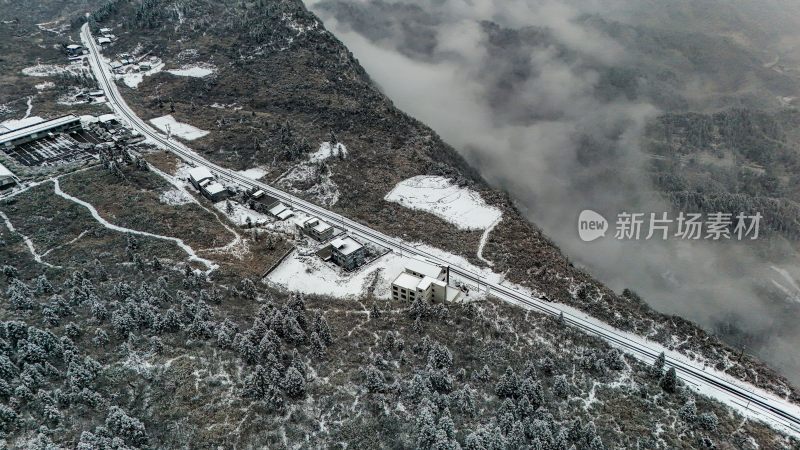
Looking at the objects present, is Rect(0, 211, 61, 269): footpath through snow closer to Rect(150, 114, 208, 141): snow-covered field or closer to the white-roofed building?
Rect(150, 114, 208, 141): snow-covered field

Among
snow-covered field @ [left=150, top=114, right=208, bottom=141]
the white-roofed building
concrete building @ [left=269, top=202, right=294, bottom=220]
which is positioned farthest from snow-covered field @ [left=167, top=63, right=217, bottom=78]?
the white-roofed building

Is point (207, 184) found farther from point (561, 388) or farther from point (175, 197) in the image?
point (561, 388)

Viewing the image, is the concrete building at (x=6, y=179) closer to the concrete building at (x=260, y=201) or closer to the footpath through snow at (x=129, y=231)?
the footpath through snow at (x=129, y=231)

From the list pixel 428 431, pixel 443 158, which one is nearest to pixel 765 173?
pixel 443 158

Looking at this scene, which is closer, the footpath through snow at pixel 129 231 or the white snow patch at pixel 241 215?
the footpath through snow at pixel 129 231

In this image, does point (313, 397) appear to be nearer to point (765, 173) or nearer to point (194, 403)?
point (194, 403)

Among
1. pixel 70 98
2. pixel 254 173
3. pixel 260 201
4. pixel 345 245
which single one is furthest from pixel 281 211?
pixel 70 98

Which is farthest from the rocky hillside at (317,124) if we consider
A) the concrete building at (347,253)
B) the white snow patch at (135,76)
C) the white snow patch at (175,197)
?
the white snow patch at (175,197)
